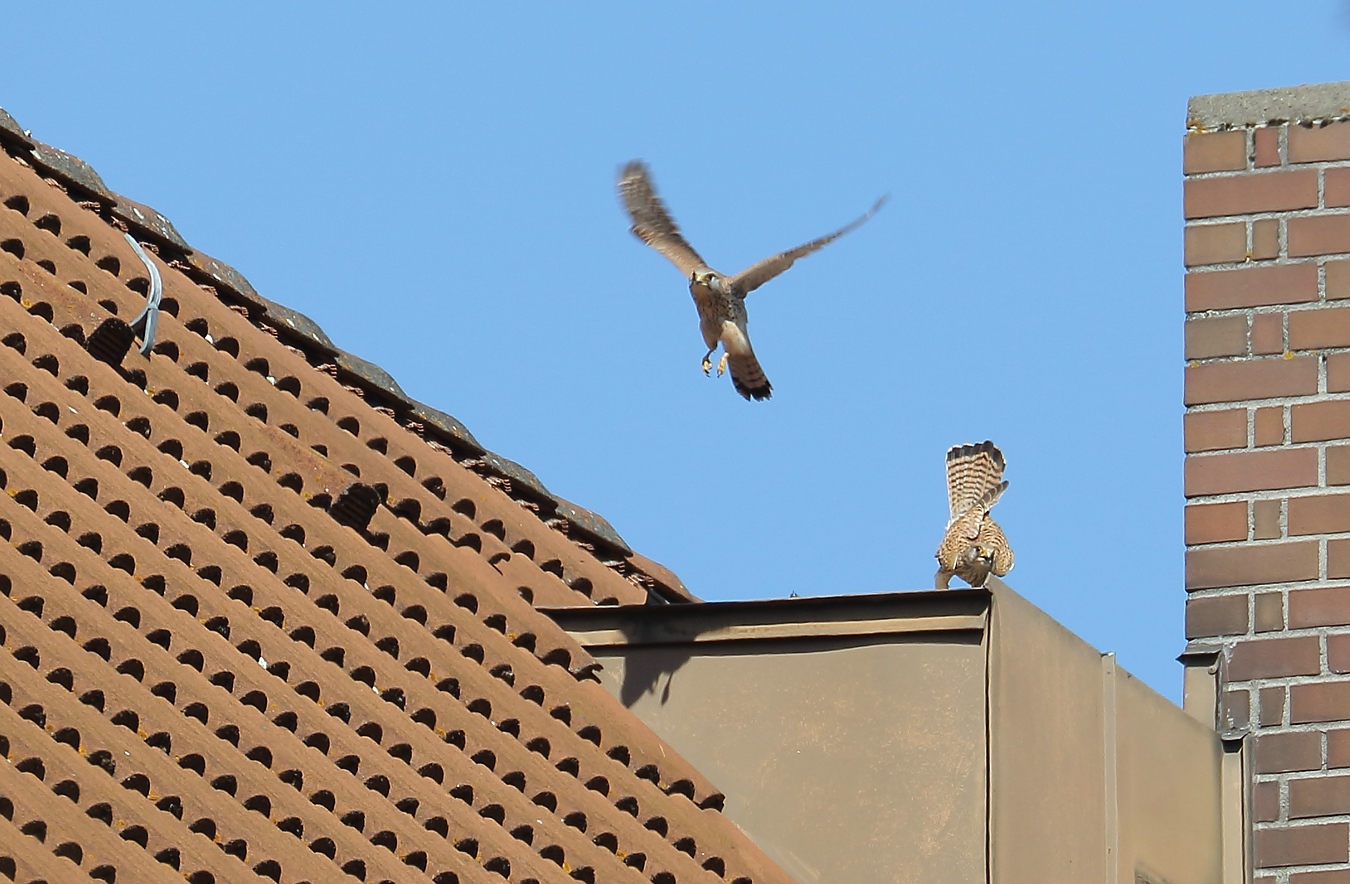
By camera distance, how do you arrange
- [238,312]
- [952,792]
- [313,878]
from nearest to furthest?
[313,878]
[952,792]
[238,312]

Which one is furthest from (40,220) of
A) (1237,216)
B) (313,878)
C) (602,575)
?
(1237,216)

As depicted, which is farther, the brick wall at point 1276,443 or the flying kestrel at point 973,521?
the flying kestrel at point 973,521

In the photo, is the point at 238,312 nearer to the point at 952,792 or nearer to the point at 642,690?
the point at 642,690

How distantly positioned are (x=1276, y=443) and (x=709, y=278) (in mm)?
3079

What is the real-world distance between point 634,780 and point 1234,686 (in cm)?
182

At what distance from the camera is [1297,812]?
Answer: 28.9ft

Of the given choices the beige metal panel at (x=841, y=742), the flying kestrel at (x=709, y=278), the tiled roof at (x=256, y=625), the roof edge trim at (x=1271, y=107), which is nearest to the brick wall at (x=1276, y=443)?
the roof edge trim at (x=1271, y=107)

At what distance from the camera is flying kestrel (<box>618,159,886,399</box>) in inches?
455

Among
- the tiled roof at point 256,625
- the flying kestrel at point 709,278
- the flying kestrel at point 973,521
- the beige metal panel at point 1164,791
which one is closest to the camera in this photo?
the tiled roof at point 256,625

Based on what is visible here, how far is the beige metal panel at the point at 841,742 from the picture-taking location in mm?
8578

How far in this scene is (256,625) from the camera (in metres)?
8.23

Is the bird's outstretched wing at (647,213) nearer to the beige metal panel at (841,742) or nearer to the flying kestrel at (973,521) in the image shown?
the flying kestrel at (973,521)

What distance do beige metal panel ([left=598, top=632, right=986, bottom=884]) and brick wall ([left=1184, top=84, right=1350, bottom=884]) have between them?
94 cm

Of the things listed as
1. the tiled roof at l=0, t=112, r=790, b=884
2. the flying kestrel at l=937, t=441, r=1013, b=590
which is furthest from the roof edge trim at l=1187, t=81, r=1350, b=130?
the tiled roof at l=0, t=112, r=790, b=884
